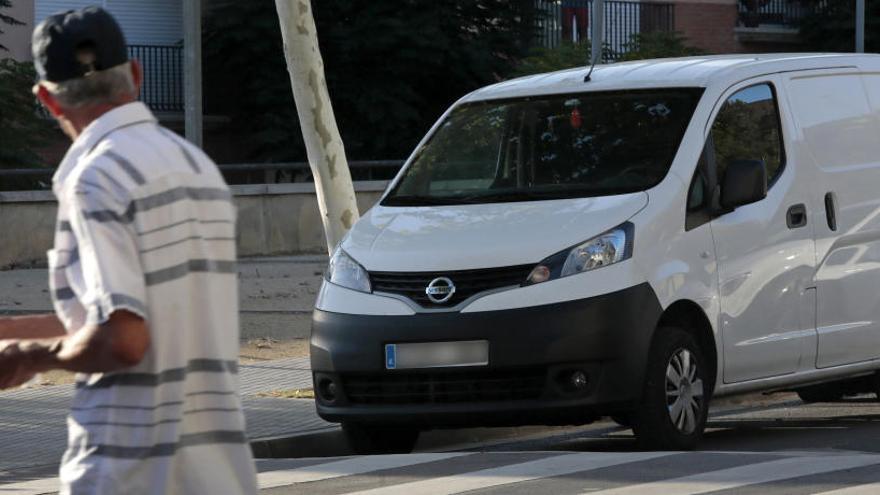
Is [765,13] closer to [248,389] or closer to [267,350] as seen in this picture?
[267,350]

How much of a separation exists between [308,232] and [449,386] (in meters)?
16.6

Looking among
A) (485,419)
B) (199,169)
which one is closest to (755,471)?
(485,419)

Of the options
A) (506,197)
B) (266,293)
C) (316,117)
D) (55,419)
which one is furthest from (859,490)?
(266,293)

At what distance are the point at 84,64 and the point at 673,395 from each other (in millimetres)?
5886

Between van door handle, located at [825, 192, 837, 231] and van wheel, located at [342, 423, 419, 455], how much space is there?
2.38 metres

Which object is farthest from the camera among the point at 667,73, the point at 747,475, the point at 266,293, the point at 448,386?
the point at 266,293

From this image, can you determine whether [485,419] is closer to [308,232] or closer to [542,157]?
[542,157]

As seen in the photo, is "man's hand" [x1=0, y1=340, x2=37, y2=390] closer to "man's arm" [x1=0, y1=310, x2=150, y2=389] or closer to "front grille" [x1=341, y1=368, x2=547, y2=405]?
"man's arm" [x1=0, y1=310, x2=150, y2=389]

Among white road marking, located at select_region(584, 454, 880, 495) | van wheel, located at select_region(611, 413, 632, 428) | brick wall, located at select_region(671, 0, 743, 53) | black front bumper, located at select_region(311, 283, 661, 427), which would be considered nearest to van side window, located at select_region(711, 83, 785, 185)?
black front bumper, located at select_region(311, 283, 661, 427)

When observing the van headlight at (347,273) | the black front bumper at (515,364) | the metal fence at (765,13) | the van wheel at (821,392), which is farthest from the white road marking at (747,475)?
the metal fence at (765,13)

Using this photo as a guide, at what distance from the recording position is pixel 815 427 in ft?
35.0

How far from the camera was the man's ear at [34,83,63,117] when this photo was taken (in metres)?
3.60

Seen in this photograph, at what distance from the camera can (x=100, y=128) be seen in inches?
139

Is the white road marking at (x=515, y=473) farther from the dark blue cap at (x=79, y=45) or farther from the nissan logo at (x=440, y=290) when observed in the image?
the dark blue cap at (x=79, y=45)
